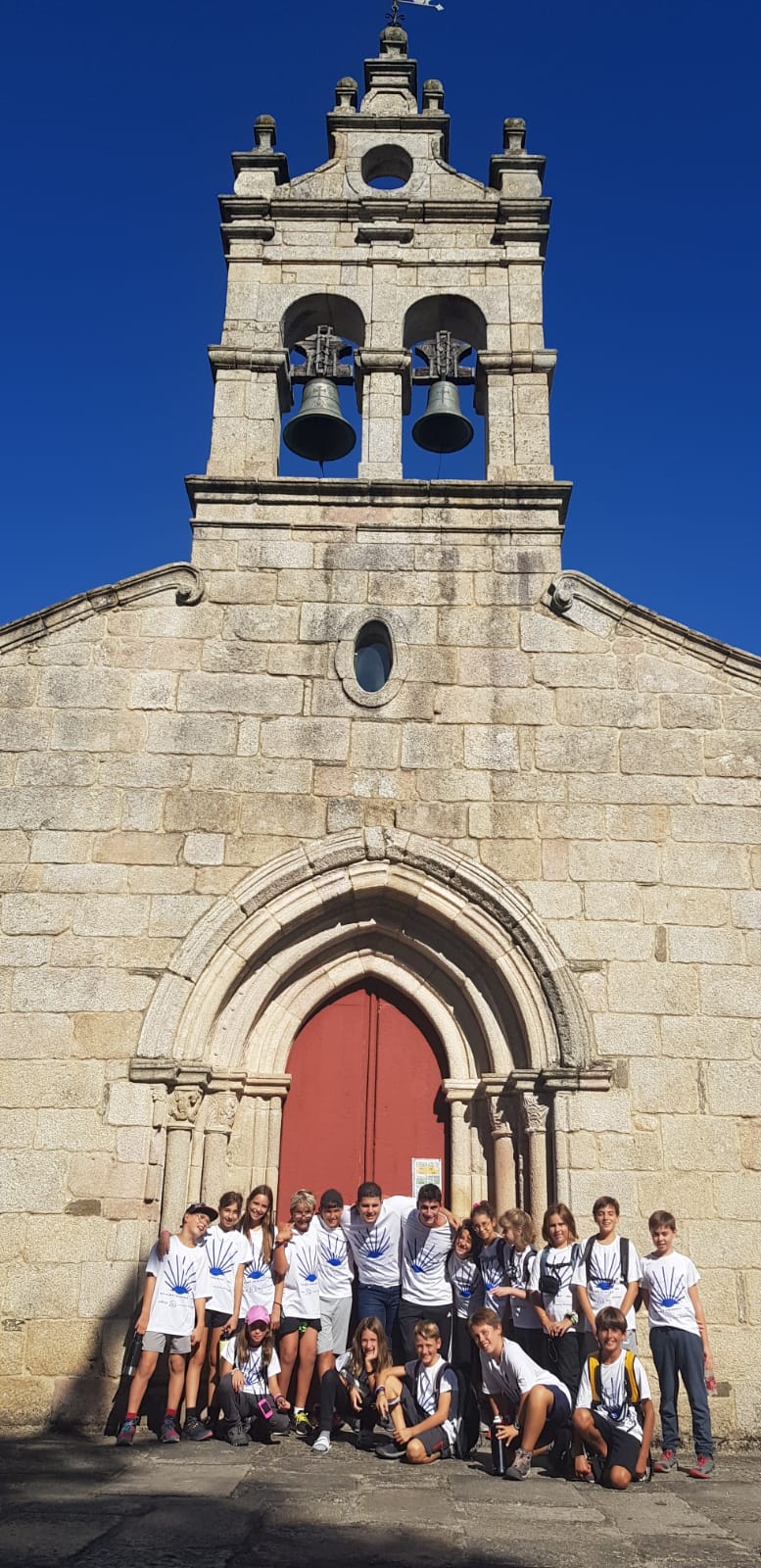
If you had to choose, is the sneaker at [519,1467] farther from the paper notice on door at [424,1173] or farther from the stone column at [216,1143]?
the stone column at [216,1143]

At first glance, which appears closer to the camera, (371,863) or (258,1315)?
(258,1315)

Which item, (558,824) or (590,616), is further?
(590,616)

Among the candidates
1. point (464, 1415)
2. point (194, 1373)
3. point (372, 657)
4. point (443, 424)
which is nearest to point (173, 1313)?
point (194, 1373)

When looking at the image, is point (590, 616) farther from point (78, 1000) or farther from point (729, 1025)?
point (78, 1000)

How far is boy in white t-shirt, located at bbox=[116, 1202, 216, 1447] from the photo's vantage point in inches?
225

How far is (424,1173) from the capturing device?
714 cm

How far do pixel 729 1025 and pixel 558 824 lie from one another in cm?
158

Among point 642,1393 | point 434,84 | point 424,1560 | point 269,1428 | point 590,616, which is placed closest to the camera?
point 424,1560

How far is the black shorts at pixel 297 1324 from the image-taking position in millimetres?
5898

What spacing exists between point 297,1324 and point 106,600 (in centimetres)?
467

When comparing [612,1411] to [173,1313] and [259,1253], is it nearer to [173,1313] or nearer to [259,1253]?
[259,1253]

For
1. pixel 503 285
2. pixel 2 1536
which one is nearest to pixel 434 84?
pixel 503 285

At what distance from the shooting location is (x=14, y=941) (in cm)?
700

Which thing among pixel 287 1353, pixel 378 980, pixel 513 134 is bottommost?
pixel 287 1353
